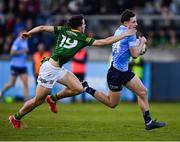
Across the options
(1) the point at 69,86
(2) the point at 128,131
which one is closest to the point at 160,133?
(2) the point at 128,131

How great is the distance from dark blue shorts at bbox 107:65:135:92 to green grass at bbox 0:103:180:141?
971mm

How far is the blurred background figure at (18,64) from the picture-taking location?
81.2ft

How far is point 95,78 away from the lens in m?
28.0

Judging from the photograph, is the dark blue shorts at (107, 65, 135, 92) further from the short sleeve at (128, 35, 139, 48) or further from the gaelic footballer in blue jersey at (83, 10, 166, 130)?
the short sleeve at (128, 35, 139, 48)

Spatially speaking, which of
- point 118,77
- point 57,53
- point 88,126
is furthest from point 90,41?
point 88,126

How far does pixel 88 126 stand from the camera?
1612 cm

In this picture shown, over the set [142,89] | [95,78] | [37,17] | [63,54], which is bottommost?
[95,78]

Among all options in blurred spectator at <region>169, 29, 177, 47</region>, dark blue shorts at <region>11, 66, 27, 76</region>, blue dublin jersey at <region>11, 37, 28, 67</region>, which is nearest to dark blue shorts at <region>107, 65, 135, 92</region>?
blue dublin jersey at <region>11, 37, 28, 67</region>

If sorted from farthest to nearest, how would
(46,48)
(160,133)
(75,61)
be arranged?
(46,48) → (75,61) → (160,133)

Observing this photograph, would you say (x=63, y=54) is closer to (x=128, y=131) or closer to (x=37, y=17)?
(x=128, y=131)

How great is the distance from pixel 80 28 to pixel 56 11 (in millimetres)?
15459

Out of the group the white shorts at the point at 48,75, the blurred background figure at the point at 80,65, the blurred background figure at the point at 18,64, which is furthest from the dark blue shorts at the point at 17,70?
the white shorts at the point at 48,75

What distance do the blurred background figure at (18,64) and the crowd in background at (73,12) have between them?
11.8 ft

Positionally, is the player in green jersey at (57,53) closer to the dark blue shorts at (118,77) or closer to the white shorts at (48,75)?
the white shorts at (48,75)
